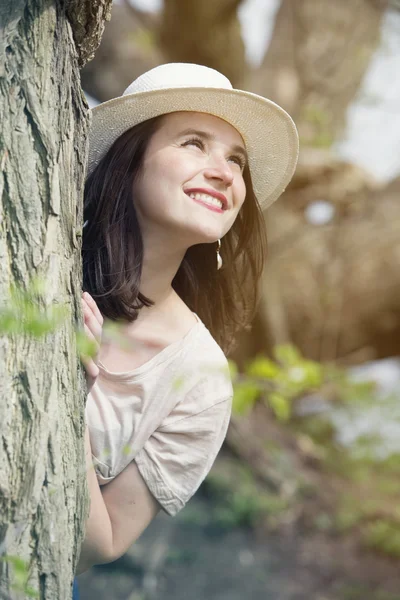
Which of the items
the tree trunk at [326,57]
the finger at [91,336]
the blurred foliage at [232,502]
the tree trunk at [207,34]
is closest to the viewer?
the finger at [91,336]

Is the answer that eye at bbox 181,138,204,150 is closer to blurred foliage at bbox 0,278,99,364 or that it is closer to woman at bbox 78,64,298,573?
woman at bbox 78,64,298,573

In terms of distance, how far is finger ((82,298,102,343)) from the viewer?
1.39 m

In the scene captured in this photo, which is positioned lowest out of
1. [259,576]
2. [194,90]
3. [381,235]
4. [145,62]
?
[259,576]

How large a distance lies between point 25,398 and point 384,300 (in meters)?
4.05

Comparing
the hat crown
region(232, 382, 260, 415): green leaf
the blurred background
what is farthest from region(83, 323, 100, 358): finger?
the blurred background

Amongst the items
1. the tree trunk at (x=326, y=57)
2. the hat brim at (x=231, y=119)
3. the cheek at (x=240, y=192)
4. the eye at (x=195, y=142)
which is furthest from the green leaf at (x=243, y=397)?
the tree trunk at (x=326, y=57)

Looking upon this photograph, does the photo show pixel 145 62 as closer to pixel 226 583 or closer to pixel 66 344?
pixel 226 583

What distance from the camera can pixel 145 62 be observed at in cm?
411

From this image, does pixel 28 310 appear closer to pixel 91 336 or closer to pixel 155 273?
pixel 91 336

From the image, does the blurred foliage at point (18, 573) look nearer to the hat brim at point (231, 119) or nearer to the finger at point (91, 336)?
the finger at point (91, 336)

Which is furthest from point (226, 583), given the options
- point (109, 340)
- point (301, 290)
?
point (109, 340)

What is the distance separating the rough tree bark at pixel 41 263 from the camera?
44.4 inches

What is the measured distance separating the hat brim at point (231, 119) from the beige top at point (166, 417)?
44cm

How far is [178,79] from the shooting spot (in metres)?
1.65
